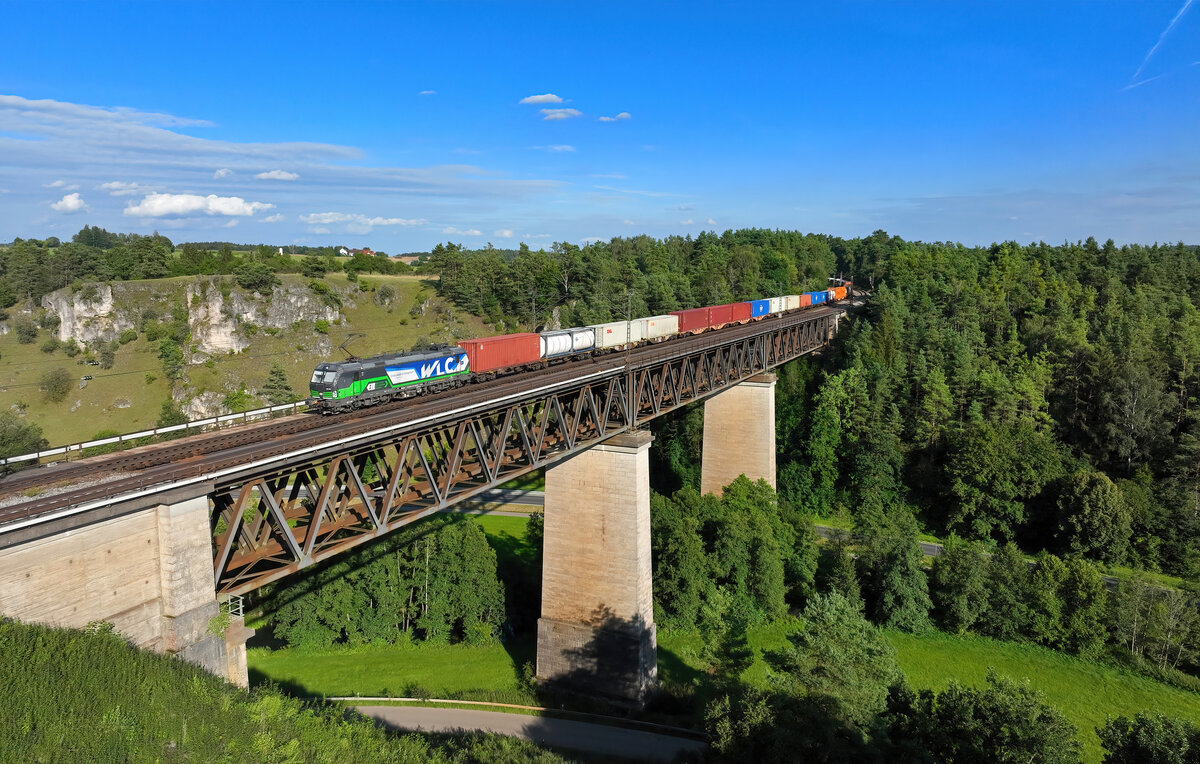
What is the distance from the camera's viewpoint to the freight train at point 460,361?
1184 inches

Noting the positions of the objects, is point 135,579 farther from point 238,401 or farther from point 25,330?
point 25,330

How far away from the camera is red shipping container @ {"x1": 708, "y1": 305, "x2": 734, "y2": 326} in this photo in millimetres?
66188

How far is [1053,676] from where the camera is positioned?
36.2m

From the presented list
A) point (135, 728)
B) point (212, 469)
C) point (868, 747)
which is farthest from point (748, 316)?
point (135, 728)

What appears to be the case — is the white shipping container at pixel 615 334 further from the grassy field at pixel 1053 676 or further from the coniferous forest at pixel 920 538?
the grassy field at pixel 1053 676

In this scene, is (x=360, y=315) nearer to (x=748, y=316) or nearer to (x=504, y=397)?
(x=748, y=316)

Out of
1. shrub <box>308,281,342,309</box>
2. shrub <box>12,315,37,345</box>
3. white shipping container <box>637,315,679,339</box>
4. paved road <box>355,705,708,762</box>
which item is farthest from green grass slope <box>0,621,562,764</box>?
shrub <box>12,315,37,345</box>

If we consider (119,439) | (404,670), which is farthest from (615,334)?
(119,439)

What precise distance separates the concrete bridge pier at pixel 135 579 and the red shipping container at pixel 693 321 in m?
48.8

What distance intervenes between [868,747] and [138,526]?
67.3ft

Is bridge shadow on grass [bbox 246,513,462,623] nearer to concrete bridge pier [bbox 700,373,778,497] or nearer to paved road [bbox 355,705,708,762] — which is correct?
paved road [bbox 355,705,708,762]

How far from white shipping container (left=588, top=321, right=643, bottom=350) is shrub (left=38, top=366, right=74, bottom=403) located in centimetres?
7167

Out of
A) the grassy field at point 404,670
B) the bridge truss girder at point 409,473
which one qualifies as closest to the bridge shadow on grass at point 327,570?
the grassy field at point 404,670

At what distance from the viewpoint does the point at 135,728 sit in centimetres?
1150
